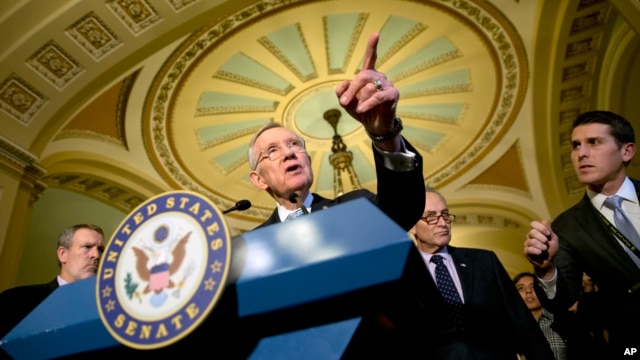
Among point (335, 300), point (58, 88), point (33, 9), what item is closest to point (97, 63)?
point (58, 88)

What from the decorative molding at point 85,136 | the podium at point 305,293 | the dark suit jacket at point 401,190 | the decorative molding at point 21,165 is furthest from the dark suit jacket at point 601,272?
the decorative molding at point 85,136

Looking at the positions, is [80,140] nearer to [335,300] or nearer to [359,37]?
[359,37]

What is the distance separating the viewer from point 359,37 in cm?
555

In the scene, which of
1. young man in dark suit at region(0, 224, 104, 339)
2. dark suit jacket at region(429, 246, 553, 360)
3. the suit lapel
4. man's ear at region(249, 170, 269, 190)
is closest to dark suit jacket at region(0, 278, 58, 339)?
young man in dark suit at region(0, 224, 104, 339)

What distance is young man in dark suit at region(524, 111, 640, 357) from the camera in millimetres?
1404

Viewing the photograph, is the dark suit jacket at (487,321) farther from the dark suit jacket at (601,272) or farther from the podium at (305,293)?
the podium at (305,293)

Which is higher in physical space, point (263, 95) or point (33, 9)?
point (33, 9)

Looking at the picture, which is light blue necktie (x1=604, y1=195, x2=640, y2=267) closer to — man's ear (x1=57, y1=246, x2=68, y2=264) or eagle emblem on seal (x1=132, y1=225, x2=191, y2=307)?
eagle emblem on seal (x1=132, y1=225, x2=191, y2=307)

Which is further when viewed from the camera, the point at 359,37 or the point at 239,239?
the point at 359,37

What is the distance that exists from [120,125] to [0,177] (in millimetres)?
1791

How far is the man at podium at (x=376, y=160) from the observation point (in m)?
0.90

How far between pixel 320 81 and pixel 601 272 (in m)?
5.03

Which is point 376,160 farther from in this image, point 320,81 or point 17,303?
point 320,81

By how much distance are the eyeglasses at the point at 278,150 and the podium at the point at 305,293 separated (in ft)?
2.55
